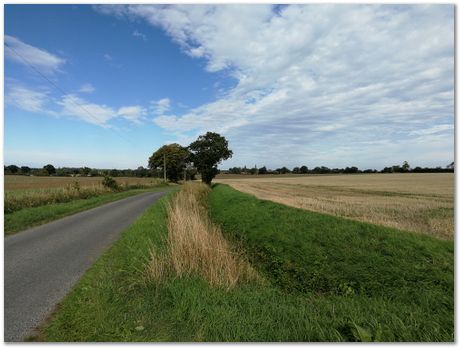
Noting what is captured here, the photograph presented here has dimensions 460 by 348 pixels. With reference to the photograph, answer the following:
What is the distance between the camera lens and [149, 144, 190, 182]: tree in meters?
89.4

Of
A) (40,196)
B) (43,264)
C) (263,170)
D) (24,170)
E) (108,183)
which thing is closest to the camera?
(43,264)

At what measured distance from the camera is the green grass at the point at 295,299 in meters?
4.36

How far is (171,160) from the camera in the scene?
293 feet

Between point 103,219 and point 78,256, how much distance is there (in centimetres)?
744

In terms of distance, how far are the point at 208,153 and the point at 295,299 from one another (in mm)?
49303

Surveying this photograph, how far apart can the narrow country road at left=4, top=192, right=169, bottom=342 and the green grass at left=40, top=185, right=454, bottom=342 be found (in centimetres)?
33

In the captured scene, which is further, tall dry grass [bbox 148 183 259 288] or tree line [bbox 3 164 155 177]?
tree line [bbox 3 164 155 177]

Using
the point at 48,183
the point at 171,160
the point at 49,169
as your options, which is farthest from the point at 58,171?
the point at 48,183

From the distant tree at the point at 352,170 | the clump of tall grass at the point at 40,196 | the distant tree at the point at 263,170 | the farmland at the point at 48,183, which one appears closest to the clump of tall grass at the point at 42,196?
the clump of tall grass at the point at 40,196

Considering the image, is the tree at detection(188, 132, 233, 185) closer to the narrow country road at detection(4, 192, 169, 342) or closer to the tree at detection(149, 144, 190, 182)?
the tree at detection(149, 144, 190, 182)

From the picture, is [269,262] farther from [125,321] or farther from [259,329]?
[125,321]

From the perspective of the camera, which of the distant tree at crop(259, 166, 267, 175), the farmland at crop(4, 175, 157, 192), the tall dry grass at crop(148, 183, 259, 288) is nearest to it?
the tall dry grass at crop(148, 183, 259, 288)

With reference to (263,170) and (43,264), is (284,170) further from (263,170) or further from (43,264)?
(43,264)

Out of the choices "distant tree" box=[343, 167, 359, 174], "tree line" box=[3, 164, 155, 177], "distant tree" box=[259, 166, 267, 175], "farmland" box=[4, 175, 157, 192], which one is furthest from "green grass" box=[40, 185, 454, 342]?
"distant tree" box=[259, 166, 267, 175]
